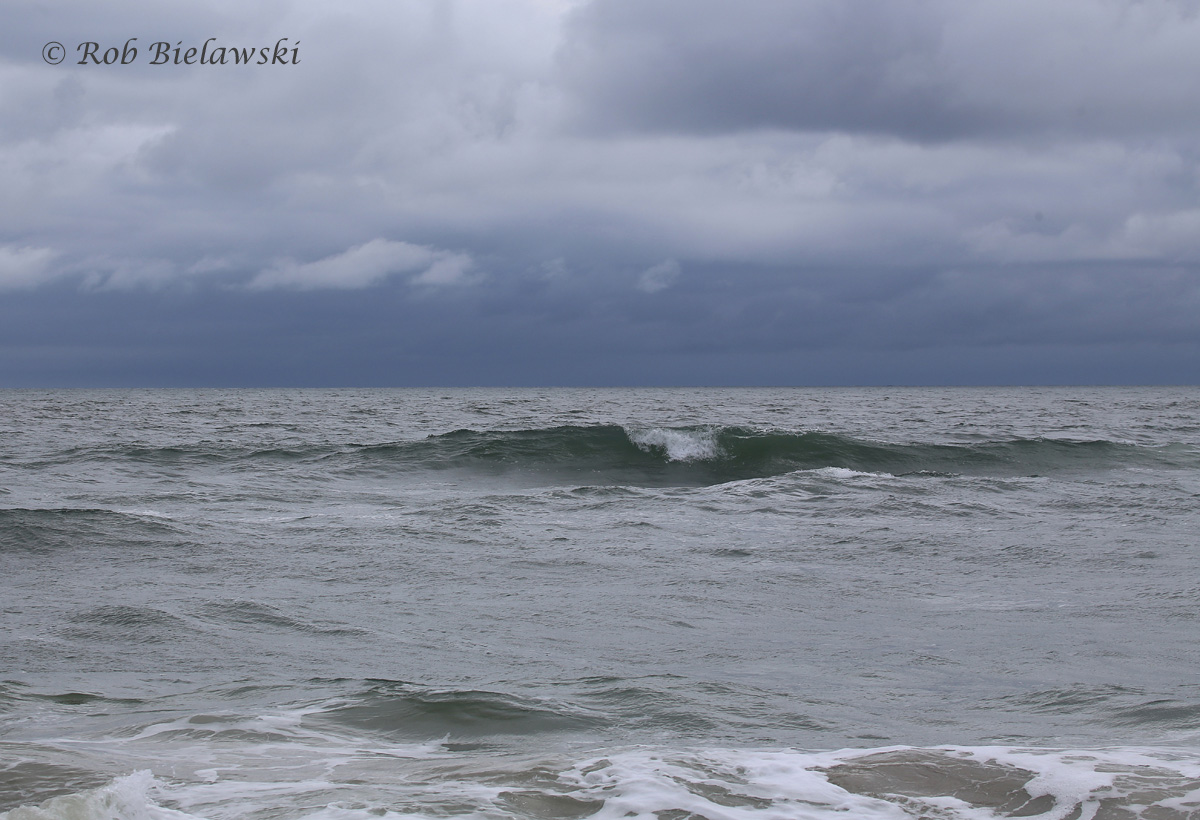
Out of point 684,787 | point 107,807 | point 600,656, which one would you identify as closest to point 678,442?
point 600,656

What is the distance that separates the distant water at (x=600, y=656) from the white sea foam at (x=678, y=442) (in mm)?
7928

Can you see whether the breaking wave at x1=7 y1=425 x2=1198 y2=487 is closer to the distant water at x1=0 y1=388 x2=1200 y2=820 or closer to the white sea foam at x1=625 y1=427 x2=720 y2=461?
the white sea foam at x1=625 y1=427 x2=720 y2=461

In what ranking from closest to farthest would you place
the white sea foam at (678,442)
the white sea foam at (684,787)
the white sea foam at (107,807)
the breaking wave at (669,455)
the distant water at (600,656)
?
1. the white sea foam at (107,807)
2. the white sea foam at (684,787)
3. the distant water at (600,656)
4. the breaking wave at (669,455)
5. the white sea foam at (678,442)

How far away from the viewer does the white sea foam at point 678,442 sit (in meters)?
22.8

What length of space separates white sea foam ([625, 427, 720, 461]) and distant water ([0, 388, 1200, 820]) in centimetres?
793

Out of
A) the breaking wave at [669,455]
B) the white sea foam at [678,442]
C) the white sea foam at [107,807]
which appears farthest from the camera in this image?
the white sea foam at [678,442]

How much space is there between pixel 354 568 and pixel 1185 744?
23.0 feet

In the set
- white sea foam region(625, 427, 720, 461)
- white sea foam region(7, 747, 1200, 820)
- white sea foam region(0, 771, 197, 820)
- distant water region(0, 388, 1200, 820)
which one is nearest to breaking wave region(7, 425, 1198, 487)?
white sea foam region(625, 427, 720, 461)

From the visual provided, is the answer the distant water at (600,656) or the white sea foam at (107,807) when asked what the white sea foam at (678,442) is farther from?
the white sea foam at (107,807)

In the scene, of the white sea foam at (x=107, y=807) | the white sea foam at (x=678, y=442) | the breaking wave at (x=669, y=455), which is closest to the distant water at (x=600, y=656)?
the white sea foam at (x=107, y=807)

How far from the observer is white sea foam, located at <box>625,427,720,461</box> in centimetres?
2284

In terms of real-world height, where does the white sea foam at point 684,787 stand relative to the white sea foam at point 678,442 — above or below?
below

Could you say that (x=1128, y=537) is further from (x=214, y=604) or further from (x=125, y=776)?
(x=125, y=776)

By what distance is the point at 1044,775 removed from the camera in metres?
3.89
